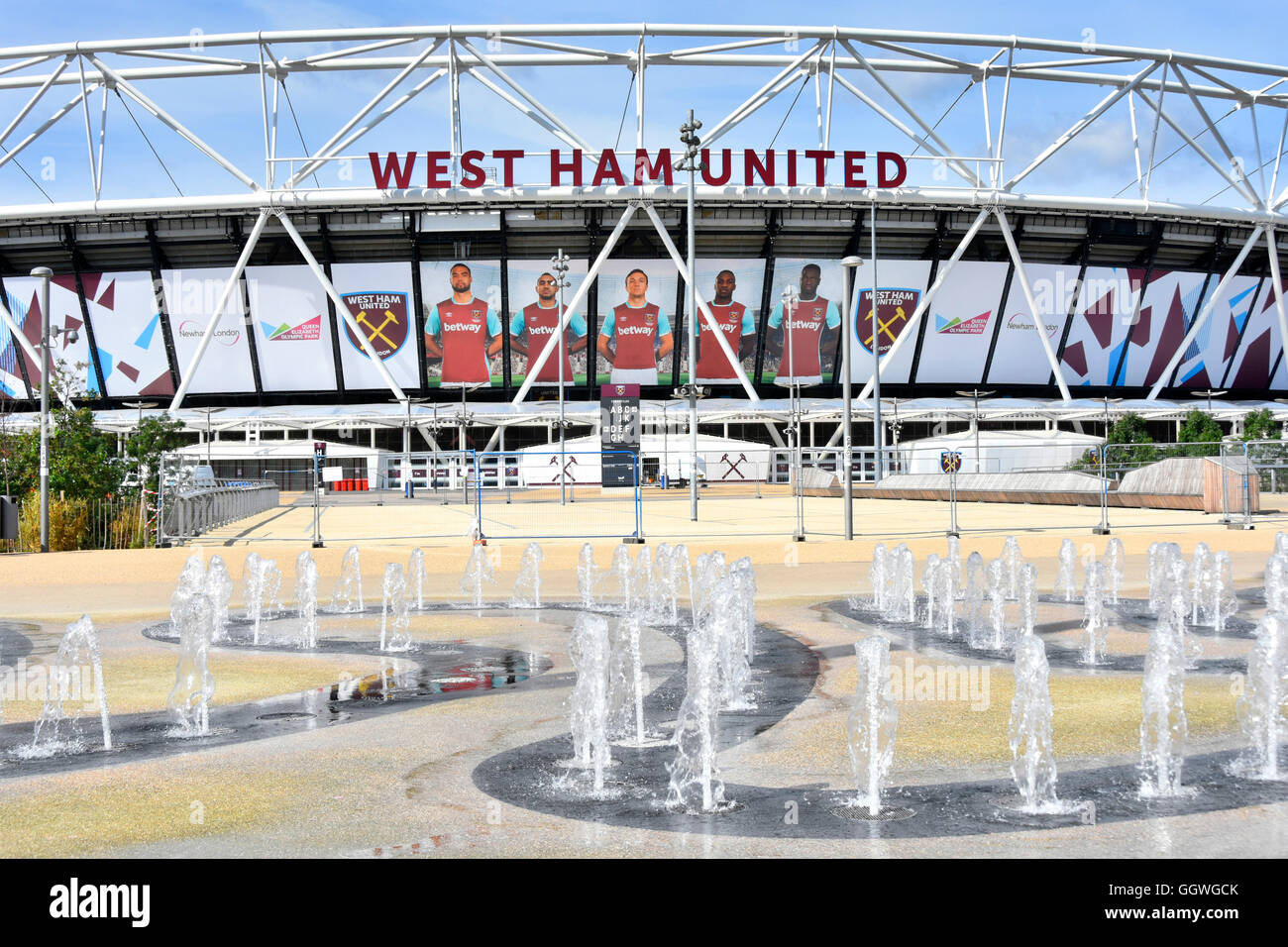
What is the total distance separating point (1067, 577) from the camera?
14.7 m

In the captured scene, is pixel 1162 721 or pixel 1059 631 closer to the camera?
pixel 1162 721

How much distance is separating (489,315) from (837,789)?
199ft

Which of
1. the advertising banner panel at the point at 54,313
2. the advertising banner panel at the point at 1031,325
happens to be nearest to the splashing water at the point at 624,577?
the advertising banner panel at the point at 1031,325

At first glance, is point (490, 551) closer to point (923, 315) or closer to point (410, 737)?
point (410, 737)

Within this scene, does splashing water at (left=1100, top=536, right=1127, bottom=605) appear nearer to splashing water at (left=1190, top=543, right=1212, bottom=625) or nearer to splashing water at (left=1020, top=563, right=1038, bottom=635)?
splashing water at (left=1190, top=543, right=1212, bottom=625)

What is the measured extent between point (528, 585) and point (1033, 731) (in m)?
11.5

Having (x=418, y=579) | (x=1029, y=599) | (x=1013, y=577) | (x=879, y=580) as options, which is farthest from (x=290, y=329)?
(x=1029, y=599)

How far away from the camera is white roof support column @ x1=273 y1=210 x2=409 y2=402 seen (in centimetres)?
5858

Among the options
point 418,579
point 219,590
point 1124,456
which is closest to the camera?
point 219,590

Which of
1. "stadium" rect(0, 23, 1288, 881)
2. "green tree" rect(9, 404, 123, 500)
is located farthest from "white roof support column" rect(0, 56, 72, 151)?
"green tree" rect(9, 404, 123, 500)

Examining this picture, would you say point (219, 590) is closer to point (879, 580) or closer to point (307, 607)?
point (307, 607)

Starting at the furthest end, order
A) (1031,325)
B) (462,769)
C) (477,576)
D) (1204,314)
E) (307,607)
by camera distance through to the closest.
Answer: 1. (1031,325)
2. (1204,314)
3. (477,576)
4. (307,607)
5. (462,769)

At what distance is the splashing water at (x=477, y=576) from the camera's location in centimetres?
1522
